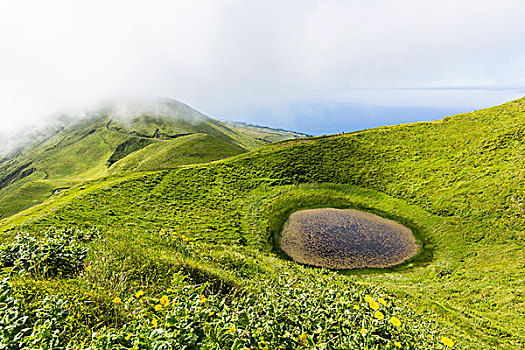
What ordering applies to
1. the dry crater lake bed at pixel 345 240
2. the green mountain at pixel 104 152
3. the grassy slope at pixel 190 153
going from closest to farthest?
the dry crater lake bed at pixel 345 240
the grassy slope at pixel 190 153
the green mountain at pixel 104 152

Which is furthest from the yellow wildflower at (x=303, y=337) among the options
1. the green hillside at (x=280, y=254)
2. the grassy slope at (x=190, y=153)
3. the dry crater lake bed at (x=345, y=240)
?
the grassy slope at (x=190, y=153)

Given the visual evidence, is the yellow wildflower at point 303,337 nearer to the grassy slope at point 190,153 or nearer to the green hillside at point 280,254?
the green hillside at point 280,254

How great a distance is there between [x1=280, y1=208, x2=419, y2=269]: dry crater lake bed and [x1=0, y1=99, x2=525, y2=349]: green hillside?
48.6 inches

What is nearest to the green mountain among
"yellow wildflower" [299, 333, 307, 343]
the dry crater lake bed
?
the dry crater lake bed

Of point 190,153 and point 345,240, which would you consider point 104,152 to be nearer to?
point 190,153

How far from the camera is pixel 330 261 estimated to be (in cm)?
2019

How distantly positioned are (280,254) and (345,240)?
7.56 meters

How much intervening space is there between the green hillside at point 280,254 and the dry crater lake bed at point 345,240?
123cm

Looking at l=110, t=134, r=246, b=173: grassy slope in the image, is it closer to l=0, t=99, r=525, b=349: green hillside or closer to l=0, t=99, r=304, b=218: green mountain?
l=0, t=99, r=304, b=218: green mountain

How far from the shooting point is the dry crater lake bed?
20.4 meters

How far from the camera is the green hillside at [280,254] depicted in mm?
4250

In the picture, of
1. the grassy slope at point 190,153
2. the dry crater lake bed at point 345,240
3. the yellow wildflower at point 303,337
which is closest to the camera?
the yellow wildflower at point 303,337

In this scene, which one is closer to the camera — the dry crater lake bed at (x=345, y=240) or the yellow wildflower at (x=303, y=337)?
the yellow wildflower at (x=303, y=337)

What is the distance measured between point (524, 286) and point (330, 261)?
505 inches
